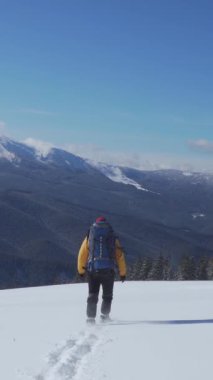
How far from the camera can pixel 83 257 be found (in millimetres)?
12805

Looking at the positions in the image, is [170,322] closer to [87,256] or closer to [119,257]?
[119,257]

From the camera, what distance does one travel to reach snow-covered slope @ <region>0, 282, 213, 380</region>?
7.36 m

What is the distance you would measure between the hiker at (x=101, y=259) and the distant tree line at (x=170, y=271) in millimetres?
47966

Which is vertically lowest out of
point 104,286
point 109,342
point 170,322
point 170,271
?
point 170,271

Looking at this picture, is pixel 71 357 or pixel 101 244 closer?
pixel 71 357

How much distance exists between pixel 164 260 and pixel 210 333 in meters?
56.2

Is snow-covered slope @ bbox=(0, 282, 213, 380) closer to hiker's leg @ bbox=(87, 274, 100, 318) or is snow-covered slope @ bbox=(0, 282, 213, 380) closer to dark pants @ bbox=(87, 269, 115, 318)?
hiker's leg @ bbox=(87, 274, 100, 318)

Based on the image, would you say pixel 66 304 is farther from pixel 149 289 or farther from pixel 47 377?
pixel 47 377

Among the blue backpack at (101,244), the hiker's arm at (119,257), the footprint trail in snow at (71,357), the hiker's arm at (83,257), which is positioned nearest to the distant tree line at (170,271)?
the hiker's arm at (119,257)

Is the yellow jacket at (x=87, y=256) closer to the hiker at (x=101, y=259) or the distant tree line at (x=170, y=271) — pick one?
the hiker at (x=101, y=259)

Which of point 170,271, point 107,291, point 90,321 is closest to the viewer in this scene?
point 90,321

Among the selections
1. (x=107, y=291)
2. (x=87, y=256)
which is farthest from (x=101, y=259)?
(x=107, y=291)

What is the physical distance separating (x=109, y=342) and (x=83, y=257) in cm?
363

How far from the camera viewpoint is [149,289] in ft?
67.4
